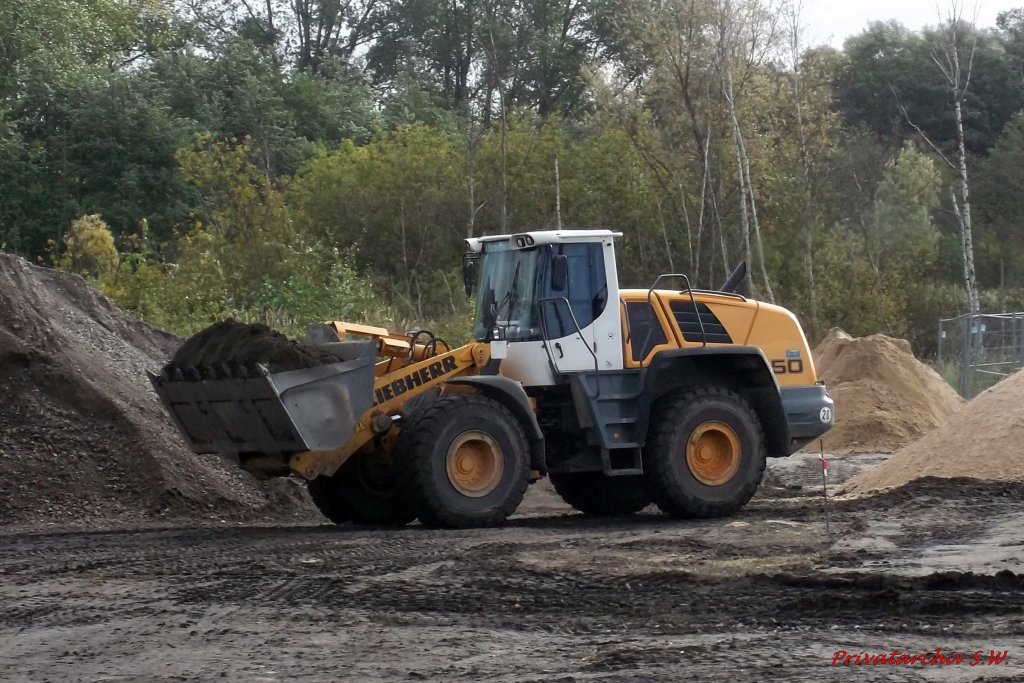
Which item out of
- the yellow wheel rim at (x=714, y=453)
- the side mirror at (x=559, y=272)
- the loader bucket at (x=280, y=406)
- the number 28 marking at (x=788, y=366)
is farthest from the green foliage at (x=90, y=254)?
the yellow wheel rim at (x=714, y=453)

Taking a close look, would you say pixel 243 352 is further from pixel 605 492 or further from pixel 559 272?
pixel 605 492

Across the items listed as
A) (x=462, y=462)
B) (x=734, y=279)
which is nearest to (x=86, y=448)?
(x=462, y=462)

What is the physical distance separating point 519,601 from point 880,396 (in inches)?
601

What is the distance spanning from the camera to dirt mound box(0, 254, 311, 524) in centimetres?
1335

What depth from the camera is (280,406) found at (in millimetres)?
10664

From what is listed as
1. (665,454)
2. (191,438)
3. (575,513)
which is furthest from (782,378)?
(191,438)

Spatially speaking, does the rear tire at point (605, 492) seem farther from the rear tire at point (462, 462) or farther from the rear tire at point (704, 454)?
the rear tire at point (462, 462)

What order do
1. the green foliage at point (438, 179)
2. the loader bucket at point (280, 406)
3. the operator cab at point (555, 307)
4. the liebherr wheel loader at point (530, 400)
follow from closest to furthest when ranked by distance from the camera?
1. the loader bucket at point (280, 406)
2. the liebherr wheel loader at point (530, 400)
3. the operator cab at point (555, 307)
4. the green foliage at point (438, 179)

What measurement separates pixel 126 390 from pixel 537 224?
16033mm

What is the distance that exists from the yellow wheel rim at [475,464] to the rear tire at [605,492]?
200 cm

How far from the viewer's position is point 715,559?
9672mm

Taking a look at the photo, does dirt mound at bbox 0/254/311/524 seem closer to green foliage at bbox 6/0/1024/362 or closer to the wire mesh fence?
green foliage at bbox 6/0/1024/362

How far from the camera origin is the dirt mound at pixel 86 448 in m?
13.4

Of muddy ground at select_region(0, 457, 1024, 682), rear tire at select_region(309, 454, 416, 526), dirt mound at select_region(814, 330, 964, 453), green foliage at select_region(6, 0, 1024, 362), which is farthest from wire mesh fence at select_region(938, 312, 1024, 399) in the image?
rear tire at select_region(309, 454, 416, 526)
